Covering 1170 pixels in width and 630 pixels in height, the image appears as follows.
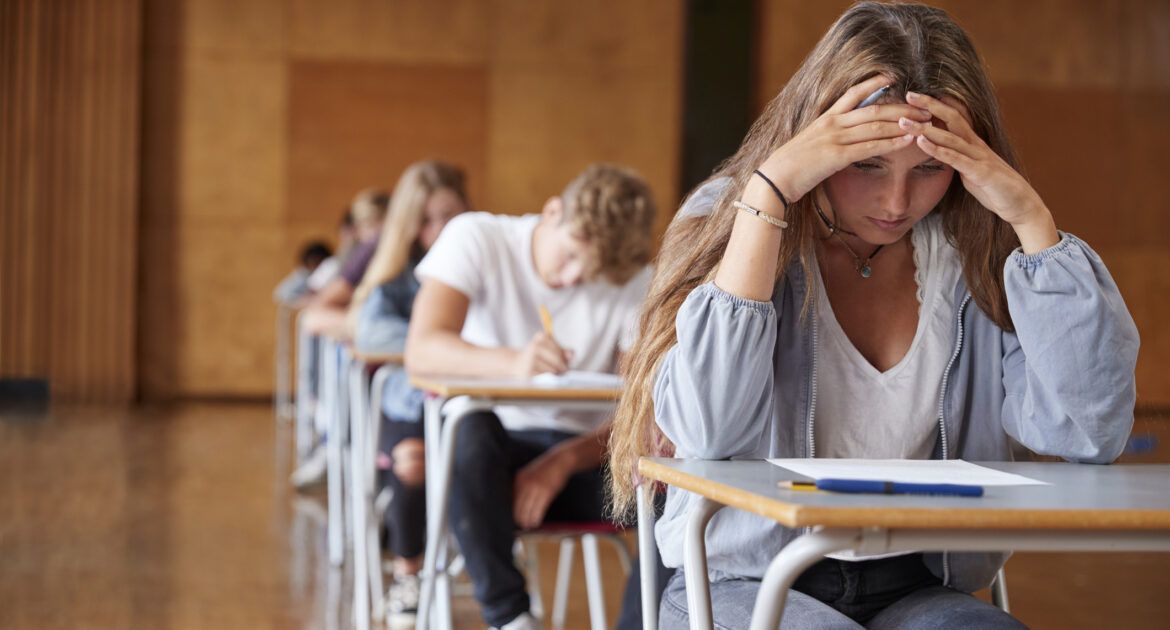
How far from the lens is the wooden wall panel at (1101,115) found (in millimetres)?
9570

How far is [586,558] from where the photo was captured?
2.68m

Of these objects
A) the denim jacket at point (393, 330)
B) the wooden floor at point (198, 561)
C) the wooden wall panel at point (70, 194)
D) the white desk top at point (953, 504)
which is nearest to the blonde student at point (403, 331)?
the denim jacket at point (393, 330)

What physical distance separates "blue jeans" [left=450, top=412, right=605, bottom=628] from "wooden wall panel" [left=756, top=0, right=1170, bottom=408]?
309 inches

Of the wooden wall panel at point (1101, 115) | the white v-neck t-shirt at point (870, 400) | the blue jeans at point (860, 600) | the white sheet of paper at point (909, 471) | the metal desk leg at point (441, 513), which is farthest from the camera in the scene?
the wooden wall panel at point (1101, 115)

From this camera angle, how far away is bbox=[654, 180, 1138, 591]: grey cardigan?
1.32 m

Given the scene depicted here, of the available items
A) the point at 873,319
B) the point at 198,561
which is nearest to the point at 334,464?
the point at 198,561

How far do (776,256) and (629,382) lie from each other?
9.1 inches

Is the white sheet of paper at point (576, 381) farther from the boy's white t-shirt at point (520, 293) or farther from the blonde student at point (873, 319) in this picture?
the blonde student at point (873, 319)

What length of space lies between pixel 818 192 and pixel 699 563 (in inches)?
17.2

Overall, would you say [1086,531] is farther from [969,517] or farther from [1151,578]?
[1151,578]

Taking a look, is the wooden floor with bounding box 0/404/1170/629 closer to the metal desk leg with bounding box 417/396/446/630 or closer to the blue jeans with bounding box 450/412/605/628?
the metal desk leg with bounding box 417/396/446/630

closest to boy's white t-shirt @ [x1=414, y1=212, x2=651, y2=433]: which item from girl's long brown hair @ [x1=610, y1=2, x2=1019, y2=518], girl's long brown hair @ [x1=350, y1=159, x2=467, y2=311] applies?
girl's long brown hair @ [x1=350, y1=159, x2=467, y2=311]

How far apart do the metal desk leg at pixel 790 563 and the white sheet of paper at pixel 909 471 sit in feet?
0.28

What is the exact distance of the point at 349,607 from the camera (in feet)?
10.8
